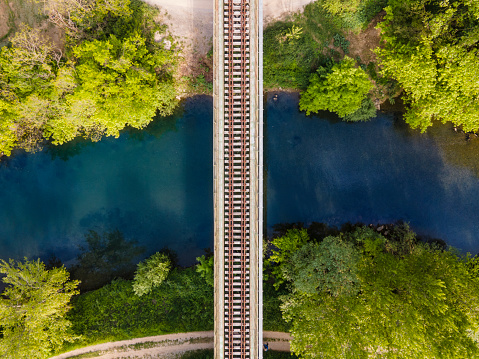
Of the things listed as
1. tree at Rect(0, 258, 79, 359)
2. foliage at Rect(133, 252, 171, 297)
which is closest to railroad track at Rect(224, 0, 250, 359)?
foliage at Rect(133, 252, 171, 297)

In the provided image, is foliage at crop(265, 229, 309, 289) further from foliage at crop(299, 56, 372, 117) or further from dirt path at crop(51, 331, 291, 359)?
foliage at crop(299, 56, 372, 117)

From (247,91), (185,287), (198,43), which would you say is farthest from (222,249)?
(198,43)

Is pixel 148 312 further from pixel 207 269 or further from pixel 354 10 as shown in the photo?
pixel 354 10

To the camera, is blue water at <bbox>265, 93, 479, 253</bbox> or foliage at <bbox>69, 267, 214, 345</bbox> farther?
blue water at <bbox>265, 93, 479, 253</bbox>

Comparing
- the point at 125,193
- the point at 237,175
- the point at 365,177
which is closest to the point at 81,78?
the point at 125,193

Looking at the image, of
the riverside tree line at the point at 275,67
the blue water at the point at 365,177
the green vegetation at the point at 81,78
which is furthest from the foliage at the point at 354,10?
the green vegetation at the point at 81,78

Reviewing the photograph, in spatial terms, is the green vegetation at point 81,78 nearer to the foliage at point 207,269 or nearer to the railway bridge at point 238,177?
→ the railway bridge at point 238,177

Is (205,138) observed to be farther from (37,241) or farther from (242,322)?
(37,241)
